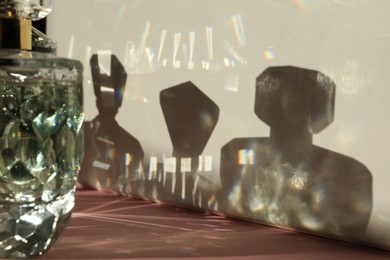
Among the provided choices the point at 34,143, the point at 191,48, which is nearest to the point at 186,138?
the point at 191,48

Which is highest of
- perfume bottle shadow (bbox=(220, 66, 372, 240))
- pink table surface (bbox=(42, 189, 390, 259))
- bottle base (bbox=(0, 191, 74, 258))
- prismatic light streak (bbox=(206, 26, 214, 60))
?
prismatic light streak (bbox=(206, 26, 214, 60))

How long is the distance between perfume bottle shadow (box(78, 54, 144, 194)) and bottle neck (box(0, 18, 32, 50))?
273 millimetres

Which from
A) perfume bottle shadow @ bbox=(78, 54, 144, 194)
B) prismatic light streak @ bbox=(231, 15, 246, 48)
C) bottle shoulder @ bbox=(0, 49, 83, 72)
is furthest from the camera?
perfume bottle shadow @ bbox=(78, 54, 144, 194)

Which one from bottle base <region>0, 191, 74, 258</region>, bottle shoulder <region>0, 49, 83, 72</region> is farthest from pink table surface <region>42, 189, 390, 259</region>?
bottle shoulder <region>0, 49, 83, 72</region>

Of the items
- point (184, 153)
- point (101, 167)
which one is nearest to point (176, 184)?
point (184, 153)

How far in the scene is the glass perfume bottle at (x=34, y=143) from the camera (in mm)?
529

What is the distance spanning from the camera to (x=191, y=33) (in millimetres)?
743

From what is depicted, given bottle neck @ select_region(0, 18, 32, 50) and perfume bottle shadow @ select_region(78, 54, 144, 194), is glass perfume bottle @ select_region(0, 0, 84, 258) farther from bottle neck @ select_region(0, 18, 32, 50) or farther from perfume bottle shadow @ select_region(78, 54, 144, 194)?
perfume bottle shadow @ select_region(78, 54, 144, 194)

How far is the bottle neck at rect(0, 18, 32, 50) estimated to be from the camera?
557 millimetres

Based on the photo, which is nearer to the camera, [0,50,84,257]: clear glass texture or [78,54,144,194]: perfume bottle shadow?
[0,50,84,257]: clear glass texture

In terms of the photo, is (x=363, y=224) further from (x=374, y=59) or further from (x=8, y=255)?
(x=8, y=255)

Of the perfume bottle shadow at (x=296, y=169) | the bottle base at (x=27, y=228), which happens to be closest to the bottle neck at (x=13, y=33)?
the bottle base at (x=27, y=228)

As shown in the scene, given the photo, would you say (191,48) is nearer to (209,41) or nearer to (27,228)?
(209,41)

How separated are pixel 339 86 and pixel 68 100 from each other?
28 centimetres
